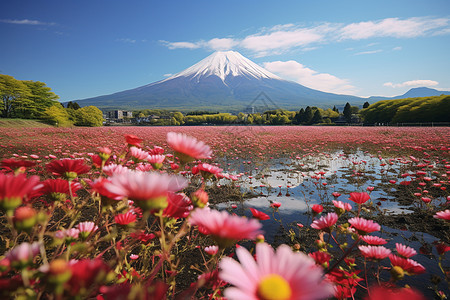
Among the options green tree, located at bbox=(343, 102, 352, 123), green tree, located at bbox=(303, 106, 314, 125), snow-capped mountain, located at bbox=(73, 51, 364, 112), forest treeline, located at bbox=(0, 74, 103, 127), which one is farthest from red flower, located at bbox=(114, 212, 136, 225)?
snow-capped mountain, located at bbox=(73, 51, 364, 112)

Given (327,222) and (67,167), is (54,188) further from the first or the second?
(327,222)

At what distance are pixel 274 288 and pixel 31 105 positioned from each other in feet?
150

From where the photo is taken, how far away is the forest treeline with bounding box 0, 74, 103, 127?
3031cm

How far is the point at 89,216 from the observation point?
8.58 feet

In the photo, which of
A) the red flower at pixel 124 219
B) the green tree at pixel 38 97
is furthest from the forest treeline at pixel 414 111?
the green tree at pixel 38 97

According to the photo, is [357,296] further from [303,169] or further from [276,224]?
[303,169]

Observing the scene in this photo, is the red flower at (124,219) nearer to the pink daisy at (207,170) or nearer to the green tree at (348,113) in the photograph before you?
the pink daisy at (207,170)

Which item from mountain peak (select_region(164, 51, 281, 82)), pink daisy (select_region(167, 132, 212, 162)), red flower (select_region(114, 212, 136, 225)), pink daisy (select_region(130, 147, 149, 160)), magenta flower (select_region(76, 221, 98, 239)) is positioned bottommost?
magenta flower (select_region(76, 221, 98, 239))

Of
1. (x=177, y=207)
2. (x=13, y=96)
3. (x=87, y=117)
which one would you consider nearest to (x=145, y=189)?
(x=177, y=207)

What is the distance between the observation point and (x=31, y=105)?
3294cm

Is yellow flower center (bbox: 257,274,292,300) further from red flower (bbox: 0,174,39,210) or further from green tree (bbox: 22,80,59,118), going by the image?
green tree (bbox: 22,80,59,118)

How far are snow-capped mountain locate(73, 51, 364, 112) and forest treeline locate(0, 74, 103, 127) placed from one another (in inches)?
3609

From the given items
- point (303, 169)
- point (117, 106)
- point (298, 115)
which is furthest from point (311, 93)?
point (303, 169)

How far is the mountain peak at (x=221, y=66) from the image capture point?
441 ft
